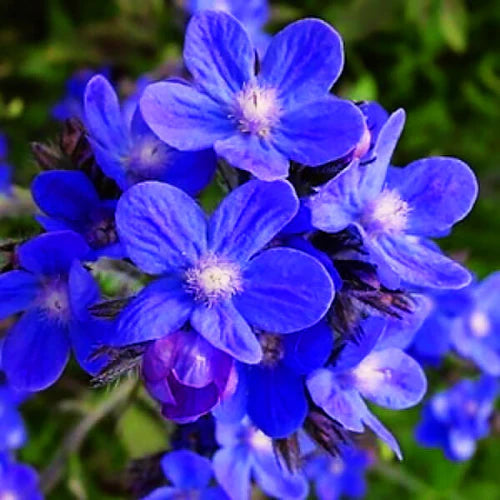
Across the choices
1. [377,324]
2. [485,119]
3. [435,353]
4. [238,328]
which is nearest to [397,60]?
[485,119]

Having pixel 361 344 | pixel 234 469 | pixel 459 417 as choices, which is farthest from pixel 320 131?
pixel 459 417

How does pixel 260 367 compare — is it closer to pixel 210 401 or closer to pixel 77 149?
pixel 210 401

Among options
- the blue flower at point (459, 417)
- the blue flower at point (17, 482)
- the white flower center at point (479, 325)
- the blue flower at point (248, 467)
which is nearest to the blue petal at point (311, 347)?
the blue flower at point (248, 467)

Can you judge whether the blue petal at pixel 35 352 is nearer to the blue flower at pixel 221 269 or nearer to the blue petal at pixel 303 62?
the blue flower at pixel 221 269

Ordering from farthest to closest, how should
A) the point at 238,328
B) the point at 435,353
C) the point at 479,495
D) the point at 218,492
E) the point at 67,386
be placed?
1. the point at 479,495
2. the point at 67,386
3. the point at 435,353
4. the point at 218,492
5. the point at 238,328

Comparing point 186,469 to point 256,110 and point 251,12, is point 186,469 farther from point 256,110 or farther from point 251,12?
point 251,12

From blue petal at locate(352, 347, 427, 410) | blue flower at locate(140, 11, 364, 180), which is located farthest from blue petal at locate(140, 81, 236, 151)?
blue petal at locate(352, 347, 427, 410)
